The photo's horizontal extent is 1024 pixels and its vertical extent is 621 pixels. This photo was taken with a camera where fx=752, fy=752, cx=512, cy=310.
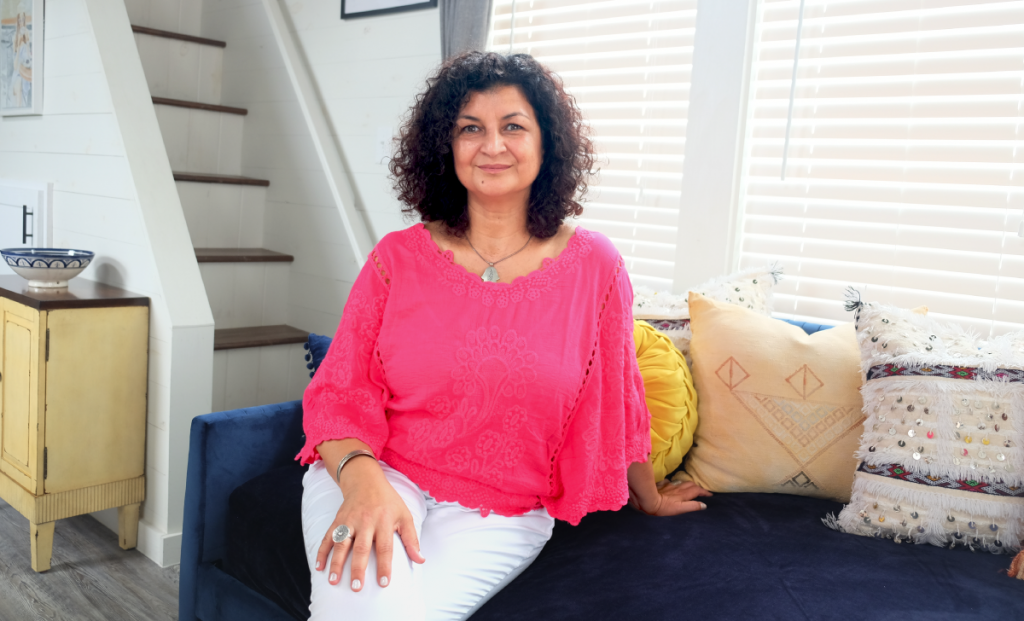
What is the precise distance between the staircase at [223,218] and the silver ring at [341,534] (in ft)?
5.19

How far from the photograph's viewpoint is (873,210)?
183 centimetres

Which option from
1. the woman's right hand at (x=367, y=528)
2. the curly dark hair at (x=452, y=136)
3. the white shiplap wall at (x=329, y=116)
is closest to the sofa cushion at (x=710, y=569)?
the woman's right hand at (x=367, y=528)

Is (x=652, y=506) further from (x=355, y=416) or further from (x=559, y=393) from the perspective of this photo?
(x=355, y=416)

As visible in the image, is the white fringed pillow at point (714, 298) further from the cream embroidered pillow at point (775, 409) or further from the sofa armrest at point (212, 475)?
the sofa armrest at point (212, 475)

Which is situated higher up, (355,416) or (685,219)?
(685,219)

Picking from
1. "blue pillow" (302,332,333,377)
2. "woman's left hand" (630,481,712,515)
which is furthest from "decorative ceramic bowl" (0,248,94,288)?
"woman's left hand" (630,481,712,515)

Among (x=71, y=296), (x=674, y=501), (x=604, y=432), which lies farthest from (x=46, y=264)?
A: (x=674, y=501)

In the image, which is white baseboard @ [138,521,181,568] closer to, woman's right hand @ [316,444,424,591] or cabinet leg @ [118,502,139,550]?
cabinet leg @ [118,502,139,550]

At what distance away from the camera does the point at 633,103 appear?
220 cm

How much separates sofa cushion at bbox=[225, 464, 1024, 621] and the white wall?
0.69 m

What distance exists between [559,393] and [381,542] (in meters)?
0.41

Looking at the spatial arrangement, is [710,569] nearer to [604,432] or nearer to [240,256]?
[604,432]

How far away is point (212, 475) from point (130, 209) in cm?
103

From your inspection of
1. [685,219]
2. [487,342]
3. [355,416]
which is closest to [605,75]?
[685,219]
